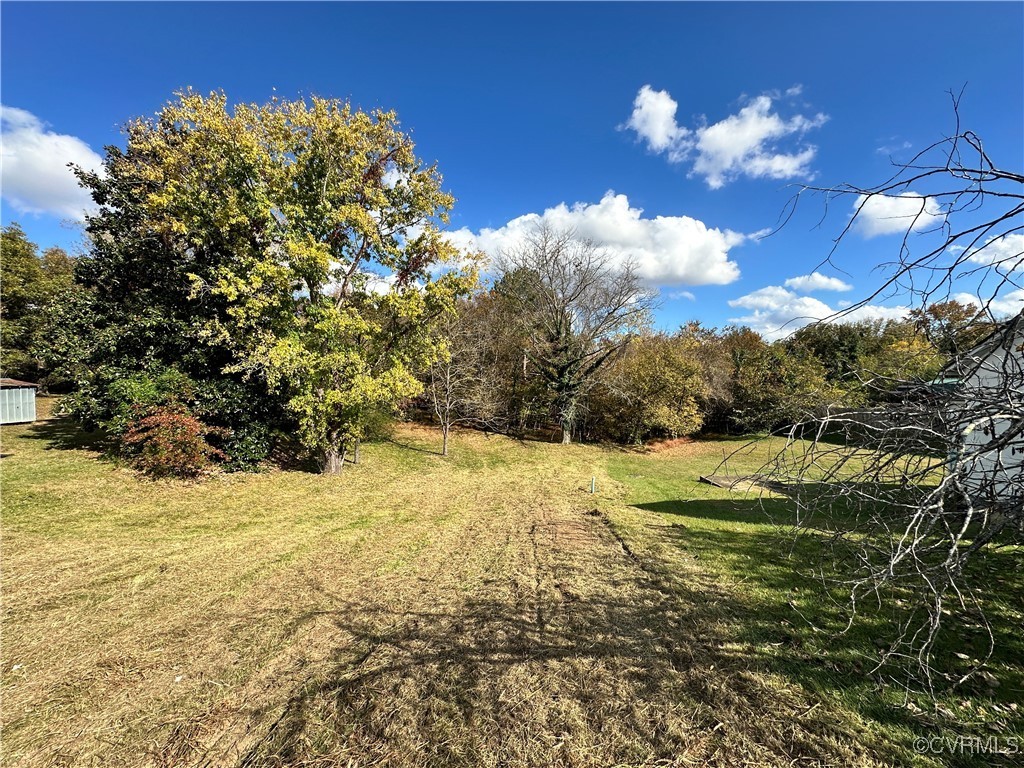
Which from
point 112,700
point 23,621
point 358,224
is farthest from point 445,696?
point 358,224

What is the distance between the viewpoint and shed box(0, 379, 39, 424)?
427 inches

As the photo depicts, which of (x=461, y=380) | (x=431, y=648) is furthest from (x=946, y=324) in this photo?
(x=461, y=380)

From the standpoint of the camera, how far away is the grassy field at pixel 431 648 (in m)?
2.56

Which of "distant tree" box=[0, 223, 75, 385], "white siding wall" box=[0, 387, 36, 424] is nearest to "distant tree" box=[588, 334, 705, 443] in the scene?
"white siding wall" box=[0, 387, 36, 424]

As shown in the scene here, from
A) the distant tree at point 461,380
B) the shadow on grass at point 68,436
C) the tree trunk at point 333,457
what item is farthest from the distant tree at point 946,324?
the shadow on grass at point 68,436

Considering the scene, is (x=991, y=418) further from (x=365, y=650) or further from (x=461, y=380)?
(x=461, y=380)

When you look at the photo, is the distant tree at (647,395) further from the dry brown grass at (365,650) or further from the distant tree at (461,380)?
the dry brown grass at (365,650)

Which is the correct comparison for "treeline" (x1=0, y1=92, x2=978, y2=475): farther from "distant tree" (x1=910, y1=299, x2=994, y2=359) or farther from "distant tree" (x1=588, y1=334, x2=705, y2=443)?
"distant tree" (x1=588, y1=334, x2=705, y2=443)

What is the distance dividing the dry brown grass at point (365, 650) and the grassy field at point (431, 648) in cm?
2

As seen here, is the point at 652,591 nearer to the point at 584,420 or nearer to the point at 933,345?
the point at 933,345

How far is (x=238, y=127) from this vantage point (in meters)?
8.48

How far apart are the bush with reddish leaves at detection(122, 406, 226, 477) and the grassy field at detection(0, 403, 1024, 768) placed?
1.13 m

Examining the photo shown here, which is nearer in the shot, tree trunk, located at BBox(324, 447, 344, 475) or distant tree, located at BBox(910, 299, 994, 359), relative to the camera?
distant tree, located at BBox(910, 299, 994, 359)

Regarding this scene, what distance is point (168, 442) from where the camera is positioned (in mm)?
8180
